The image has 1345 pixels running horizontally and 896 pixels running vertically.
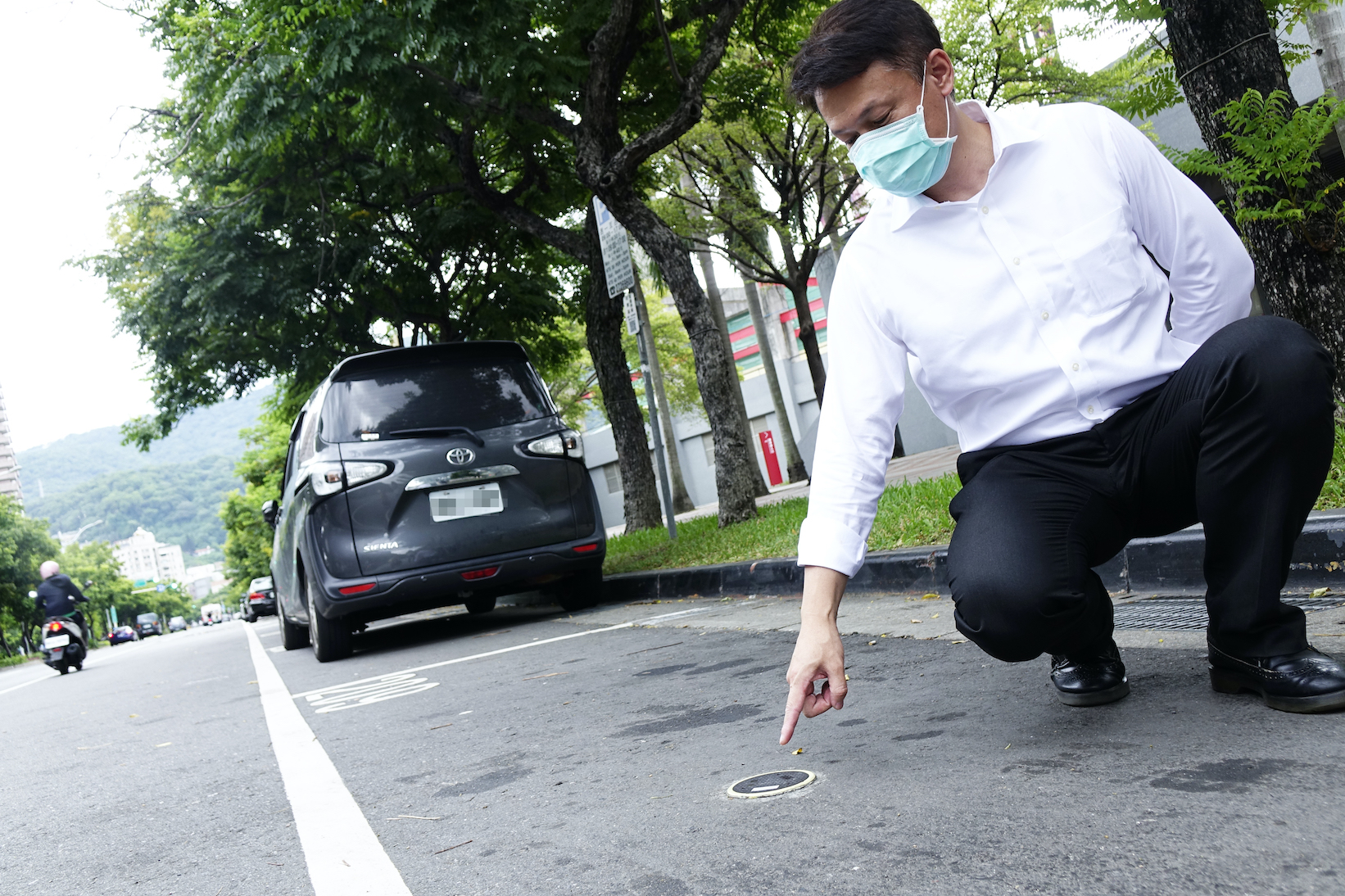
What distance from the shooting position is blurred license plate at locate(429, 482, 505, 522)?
7.38m

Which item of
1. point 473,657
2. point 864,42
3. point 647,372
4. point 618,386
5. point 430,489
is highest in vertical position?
point 618,386

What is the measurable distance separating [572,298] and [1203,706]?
16.4 m

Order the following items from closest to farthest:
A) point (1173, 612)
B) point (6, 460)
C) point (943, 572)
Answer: point (1173, 612) → point (943, 572) → point (6, 460)

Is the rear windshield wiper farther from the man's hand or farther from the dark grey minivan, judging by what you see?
the man's hand

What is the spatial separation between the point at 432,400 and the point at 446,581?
1.22 metres

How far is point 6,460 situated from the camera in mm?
139250

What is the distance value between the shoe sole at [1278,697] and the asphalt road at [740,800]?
26 millimetres

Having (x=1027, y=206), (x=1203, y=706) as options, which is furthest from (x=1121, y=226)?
(x=1203, y=706)

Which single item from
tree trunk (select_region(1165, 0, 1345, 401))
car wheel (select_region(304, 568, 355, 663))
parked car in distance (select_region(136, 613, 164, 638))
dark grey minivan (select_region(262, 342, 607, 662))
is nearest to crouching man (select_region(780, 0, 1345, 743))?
tree trunk (select_region(1165, 0, 1345, 401))

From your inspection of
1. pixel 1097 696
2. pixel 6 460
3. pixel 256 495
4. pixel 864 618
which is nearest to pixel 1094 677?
pixel 1097 696

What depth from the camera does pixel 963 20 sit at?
1672 centimetres

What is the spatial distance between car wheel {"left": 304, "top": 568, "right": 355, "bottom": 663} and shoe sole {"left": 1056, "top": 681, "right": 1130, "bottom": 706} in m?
5.80

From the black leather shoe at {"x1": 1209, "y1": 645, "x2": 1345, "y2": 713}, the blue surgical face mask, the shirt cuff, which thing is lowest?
the black leather shoe at {"x1": 1209, "y1": 645, "x2": 1345, "y2": 713}

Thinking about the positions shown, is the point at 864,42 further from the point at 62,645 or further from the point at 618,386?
the point at 62,645
